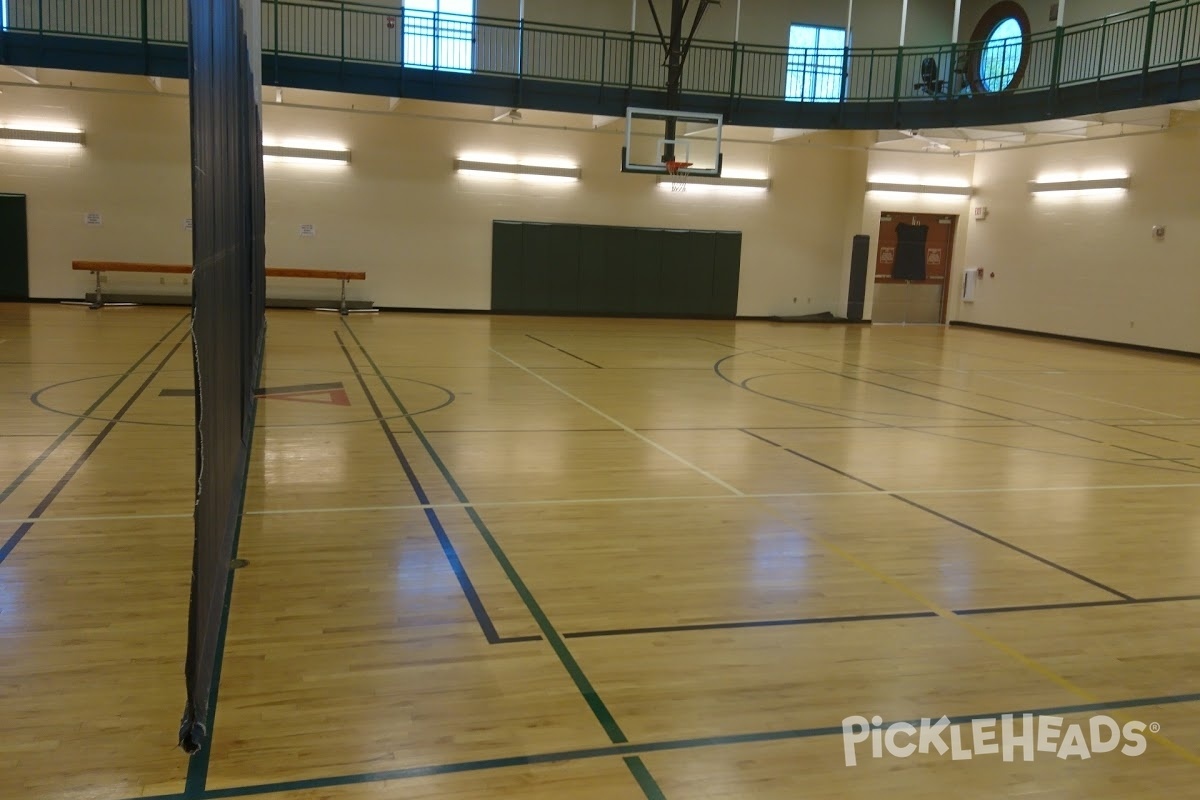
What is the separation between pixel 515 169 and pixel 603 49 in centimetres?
372

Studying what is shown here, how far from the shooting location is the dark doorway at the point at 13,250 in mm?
19203

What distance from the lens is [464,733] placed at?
3428 mm

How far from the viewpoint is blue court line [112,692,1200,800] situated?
3.02 m

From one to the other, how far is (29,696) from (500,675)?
1.70 metres

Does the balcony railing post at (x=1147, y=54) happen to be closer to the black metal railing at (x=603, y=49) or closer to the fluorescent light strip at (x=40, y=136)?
the black metal railing at (x=603, y=49)

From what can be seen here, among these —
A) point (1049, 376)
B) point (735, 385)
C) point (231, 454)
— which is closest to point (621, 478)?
point (231, 454)

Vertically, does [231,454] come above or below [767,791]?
above

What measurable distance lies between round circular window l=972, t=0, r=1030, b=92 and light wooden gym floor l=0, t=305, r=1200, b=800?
620 inches

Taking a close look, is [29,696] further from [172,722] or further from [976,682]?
[976,682]

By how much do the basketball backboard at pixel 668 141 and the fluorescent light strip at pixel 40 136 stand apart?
1083 centimetres

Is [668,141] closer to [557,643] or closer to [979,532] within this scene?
[979,532]

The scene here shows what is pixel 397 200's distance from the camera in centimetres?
2158

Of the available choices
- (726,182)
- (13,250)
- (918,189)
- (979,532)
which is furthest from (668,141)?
(979,532)

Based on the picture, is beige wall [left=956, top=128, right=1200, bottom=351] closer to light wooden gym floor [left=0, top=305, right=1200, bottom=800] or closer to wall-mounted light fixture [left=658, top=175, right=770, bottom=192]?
wall-mounted light fixture [left=658, top=175, right=770, bottom=192]
